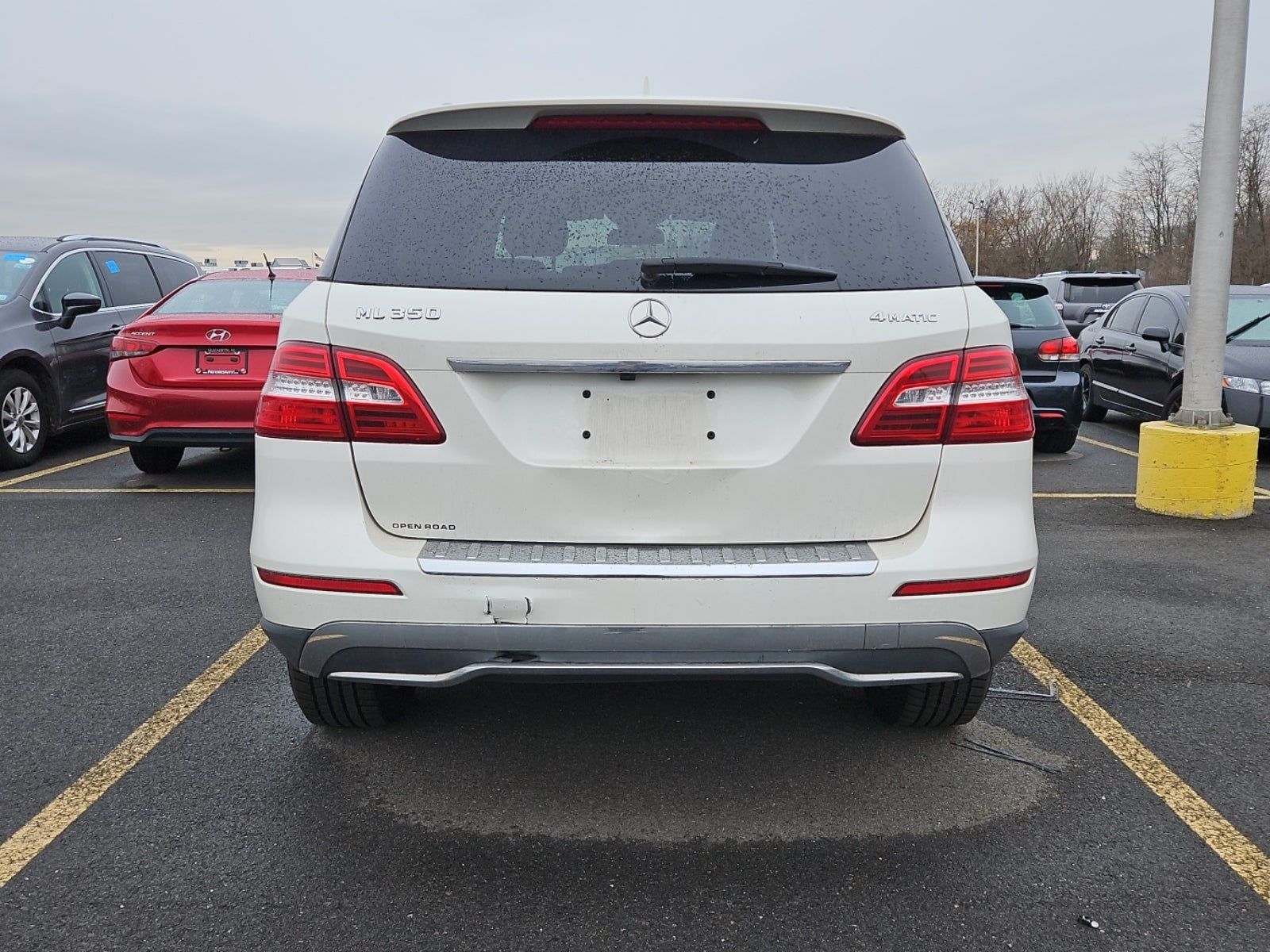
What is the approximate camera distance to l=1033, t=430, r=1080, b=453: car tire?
31.2 ft

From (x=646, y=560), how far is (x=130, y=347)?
6.12 meters

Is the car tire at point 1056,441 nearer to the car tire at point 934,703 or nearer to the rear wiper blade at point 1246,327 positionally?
the rear wiper blade at point 1246,327

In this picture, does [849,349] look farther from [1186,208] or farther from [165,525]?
[1186,208]

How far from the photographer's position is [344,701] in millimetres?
3227

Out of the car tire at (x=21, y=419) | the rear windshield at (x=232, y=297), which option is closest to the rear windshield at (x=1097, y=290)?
the rear windshield at (x=232, y=297)

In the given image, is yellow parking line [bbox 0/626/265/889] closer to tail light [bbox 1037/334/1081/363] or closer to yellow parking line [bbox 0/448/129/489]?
yellow parking line [bbox 0/448/129/489]

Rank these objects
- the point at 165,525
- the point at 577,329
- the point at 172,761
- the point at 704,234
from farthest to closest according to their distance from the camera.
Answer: the point at 165,525 → the point at 172,761 → the point at 704,234 → the point at 577,329

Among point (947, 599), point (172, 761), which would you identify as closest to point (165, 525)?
point (172, 761)

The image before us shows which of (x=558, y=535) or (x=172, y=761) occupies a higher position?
(x=558, y=535)

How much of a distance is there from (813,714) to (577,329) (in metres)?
1.72

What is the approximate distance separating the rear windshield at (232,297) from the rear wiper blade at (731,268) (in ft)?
19.0

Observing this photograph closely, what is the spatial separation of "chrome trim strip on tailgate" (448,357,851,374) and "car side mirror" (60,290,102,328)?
25.8 feet

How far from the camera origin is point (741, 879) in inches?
101

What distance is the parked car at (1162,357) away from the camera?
869 centimetres
